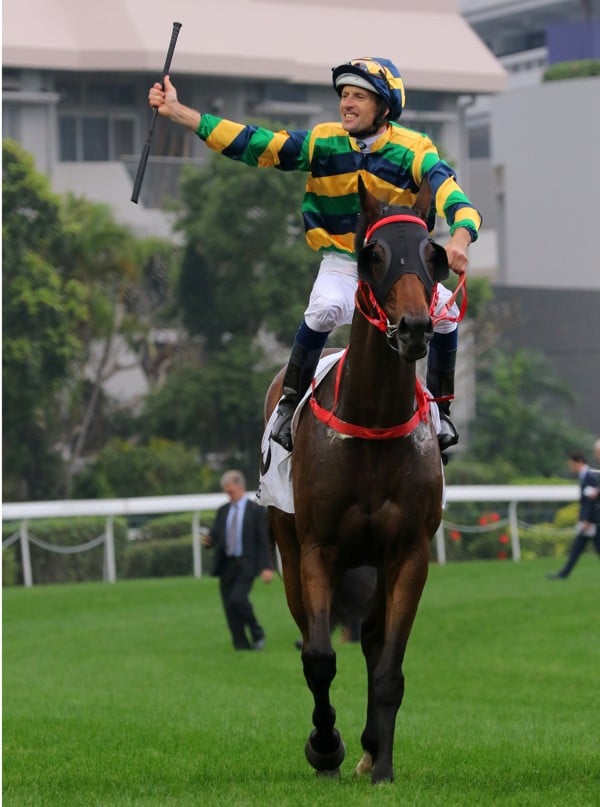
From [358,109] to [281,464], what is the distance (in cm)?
155

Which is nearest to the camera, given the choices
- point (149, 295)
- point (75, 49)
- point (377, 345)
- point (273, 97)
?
point (377, 345)

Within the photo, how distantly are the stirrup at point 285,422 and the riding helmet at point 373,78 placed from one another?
51.6 inches

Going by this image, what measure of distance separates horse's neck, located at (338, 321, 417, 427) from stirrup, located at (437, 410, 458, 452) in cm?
63

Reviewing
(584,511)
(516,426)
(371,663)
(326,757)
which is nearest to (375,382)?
(371,663)

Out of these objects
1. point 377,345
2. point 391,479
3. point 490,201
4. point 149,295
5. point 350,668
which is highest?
point 490,201

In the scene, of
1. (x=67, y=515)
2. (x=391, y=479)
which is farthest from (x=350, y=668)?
(x=67, y=515)

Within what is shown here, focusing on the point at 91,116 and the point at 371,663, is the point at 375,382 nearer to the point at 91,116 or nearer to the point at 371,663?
the point at 371,663

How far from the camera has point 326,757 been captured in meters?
6.93

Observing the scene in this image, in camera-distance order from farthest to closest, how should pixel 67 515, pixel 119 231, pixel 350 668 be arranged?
pixel 119 231 → pixel 67 515 → pixel 350 668

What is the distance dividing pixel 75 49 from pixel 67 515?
17398 millimetres

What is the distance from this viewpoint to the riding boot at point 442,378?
6.98 meters

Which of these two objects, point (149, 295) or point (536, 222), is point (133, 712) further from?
point (536, 222)

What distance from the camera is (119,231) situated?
1378 inches

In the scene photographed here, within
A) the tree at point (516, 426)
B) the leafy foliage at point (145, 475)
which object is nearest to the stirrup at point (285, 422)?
the leafy foliage at point (145, 475)
